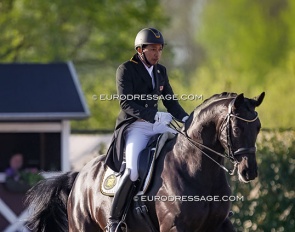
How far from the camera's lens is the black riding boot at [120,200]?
980 cm

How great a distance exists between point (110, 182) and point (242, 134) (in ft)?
6.16

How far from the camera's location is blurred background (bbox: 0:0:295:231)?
47.5 ft

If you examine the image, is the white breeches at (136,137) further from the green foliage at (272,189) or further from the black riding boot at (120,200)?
the green foliage at (272,189)

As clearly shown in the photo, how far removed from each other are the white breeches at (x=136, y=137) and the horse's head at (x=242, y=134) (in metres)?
0.96

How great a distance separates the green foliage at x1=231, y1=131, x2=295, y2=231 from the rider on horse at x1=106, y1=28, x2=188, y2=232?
457 centimetres

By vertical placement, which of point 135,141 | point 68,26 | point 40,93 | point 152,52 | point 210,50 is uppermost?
point 210,50

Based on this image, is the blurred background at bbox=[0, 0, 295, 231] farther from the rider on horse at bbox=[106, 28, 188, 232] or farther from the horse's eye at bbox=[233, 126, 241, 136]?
the horse's eye at bbox=[233, 126, 241, 136]

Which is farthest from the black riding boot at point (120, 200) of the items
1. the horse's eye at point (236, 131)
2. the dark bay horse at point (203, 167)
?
the horse's eye at point (236, 131)

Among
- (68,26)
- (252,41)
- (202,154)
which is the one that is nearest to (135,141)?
(202,154)

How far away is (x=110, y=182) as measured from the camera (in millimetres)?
10172

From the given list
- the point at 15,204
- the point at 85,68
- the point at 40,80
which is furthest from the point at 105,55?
the point at 15,204

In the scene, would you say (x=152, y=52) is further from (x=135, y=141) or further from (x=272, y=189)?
(x=272, y=189)

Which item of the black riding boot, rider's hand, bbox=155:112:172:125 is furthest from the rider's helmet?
the black riding boot

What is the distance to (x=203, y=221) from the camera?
362 inches
